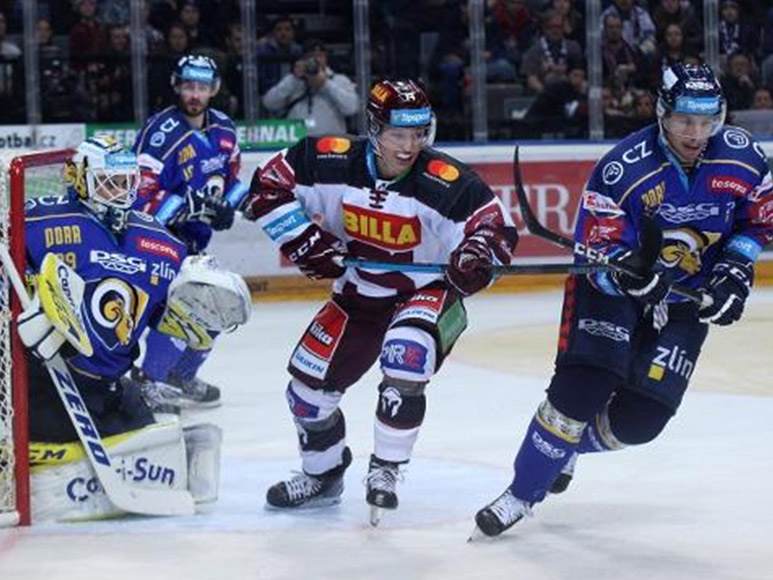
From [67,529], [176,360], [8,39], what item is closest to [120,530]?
[67,529]

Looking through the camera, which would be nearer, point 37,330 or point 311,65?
point 37,330

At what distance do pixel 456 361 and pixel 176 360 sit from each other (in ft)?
4.74

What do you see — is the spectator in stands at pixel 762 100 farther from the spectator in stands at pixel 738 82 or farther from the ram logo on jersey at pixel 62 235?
the ram logo on jersey at pixel 62 235

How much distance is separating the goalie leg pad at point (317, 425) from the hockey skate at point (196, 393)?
1.92 meters

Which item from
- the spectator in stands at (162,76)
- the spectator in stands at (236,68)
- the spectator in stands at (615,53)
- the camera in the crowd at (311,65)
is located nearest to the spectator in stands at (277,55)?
the spectator in stands at (236,68)

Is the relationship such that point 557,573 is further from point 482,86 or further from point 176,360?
point 482,86

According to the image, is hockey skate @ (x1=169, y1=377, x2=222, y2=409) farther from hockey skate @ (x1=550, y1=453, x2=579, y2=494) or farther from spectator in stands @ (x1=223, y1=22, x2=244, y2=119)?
spectator in stands @ (x1=223, y1=22, x2=244, y2=119)

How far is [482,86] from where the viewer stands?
10727 mm

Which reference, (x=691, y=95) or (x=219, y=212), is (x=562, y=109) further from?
(x=691, y=95)

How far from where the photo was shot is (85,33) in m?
10.6

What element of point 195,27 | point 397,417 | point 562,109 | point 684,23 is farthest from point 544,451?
point 684,23

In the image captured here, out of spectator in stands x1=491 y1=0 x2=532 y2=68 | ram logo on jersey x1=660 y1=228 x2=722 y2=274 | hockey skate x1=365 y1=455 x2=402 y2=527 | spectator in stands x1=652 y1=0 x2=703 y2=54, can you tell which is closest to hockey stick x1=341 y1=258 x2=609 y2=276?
ram logo on jersey x1=660 y1=228 x2=722 y2=274

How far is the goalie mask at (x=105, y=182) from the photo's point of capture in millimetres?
5227

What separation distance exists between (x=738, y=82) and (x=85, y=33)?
133 inches
